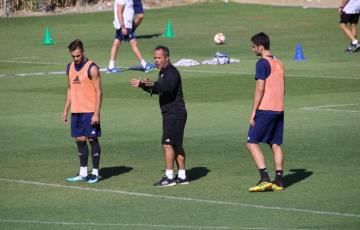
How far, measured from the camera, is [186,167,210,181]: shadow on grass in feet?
54.9

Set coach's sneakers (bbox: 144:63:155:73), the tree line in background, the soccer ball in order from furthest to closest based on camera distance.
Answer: the tree line in background
the soccer ball
coach's sneakers (bbox: 144:63:155:73)

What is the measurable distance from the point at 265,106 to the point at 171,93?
1365 millimetres

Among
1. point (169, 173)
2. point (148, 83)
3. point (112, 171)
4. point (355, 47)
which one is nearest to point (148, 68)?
point (355, 47)

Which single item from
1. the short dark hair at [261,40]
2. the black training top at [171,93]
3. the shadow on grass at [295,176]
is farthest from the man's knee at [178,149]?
the short dark hair at [261,40]

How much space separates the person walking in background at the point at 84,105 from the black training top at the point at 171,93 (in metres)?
0.90

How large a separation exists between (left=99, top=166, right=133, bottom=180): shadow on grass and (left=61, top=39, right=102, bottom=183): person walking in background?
1.36ft

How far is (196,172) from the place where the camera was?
1711cm

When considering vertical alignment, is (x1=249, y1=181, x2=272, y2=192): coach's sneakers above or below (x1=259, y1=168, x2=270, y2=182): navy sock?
below

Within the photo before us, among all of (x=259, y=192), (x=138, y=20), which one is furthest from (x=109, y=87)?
(x=259, y=192)

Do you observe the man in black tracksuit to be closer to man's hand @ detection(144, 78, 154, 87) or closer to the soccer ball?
man's hand @ detection(144, 78, 154, 87)

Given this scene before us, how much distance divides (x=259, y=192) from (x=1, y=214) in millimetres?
3360

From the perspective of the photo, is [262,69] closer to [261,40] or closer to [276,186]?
[261,40]

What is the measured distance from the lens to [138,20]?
3534cm

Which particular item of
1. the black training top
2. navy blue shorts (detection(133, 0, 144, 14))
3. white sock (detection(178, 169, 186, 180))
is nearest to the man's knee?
white sock (detection(178, 169, 186, 180))
